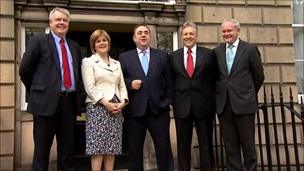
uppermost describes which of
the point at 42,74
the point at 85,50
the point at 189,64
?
the point at 85,50

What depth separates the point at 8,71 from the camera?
7387 mm

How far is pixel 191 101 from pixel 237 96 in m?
0.56

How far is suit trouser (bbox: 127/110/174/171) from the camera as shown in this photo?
5.34 meters

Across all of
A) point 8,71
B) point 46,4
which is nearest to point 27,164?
point 8,71

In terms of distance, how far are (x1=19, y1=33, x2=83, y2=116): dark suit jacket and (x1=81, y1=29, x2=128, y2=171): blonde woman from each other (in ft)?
1.17

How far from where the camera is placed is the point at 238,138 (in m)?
5.66

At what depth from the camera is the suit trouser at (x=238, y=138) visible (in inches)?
218

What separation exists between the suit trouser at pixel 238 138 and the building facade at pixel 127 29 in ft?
8.09

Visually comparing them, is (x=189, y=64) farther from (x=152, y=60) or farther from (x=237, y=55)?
(x=237, y=55)

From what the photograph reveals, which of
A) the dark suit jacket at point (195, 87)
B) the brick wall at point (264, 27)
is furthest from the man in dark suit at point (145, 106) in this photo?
the brick wall at point (264, 27)

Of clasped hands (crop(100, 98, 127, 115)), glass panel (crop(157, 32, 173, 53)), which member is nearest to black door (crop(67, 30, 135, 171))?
glass panel (crop(157, 32, 173, 53))

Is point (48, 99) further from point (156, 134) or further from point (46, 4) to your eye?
point (46, 4)

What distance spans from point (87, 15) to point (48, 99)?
11.5ft

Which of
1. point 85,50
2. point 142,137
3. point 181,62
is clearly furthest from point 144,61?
point 85,50
